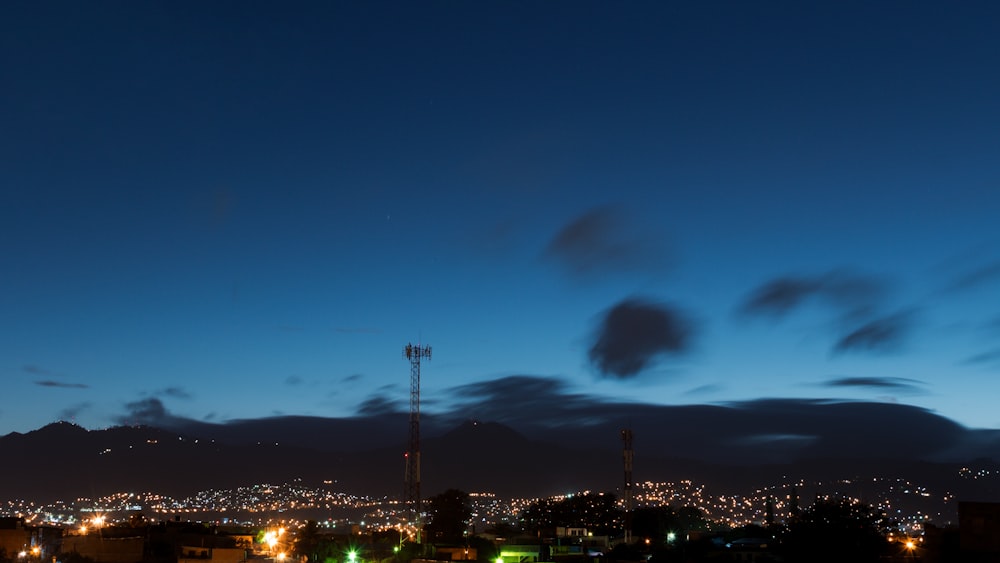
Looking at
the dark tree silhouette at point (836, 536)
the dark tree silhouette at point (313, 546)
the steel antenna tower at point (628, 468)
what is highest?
the steel antenna tower at point (628, 468)

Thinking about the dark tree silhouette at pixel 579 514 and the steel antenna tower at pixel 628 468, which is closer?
the steel antenna tower at pixel 628 468

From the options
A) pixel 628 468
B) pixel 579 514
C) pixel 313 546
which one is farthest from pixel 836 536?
pixel 579 514

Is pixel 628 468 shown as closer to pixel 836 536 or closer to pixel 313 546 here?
pixel 836 536

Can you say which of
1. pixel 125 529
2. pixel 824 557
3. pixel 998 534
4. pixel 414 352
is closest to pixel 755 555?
pixel 824 557

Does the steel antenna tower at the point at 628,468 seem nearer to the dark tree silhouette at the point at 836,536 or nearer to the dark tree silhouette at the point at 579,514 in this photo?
the dark tree silhouette at the point at 836,536

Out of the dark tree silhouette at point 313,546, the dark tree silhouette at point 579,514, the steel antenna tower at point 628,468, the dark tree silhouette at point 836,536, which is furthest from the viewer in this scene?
the dark tree silhouette at point 579,514

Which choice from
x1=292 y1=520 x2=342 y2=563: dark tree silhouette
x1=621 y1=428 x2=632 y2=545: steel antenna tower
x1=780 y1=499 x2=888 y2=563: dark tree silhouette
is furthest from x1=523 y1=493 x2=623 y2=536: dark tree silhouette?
x1=780 y1=499 x2=888 y2=563: dark tree silhouette

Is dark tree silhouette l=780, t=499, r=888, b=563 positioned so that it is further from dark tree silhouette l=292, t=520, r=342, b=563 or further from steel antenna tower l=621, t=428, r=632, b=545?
dark tree silhouette l=292, t=520, r=342, b=563

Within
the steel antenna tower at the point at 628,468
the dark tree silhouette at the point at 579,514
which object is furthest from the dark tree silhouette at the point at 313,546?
the dark tree silhouette at the point at 579,514

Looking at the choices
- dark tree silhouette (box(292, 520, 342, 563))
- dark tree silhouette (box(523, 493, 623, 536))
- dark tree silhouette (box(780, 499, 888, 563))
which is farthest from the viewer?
dark tree silhouette (box(523, 493, 623, 536))

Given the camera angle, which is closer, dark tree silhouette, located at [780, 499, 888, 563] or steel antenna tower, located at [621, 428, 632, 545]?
dark tree silhouette, located at [780, 499, 888, 563]

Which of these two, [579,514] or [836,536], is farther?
[579,514]

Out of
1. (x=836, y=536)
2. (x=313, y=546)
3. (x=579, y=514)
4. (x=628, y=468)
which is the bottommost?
(x=313, y=546)

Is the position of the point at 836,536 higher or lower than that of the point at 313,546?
higher
